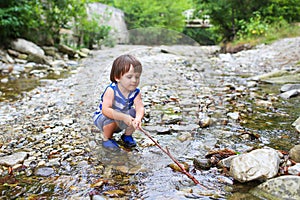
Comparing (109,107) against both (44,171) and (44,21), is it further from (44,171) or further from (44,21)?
(44,21)

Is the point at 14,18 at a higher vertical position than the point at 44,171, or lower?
higher

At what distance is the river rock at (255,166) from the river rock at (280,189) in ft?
0.27

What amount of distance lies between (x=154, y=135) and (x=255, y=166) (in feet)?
2.78

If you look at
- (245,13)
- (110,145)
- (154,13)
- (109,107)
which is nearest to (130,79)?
(109,107)

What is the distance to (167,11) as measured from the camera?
1877 cm

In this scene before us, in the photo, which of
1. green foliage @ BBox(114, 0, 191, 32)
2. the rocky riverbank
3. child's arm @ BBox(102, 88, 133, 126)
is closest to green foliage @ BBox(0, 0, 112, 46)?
green foliage @ BBox(114, 0, 191, 32)

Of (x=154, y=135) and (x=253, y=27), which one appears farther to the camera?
(x=253, y=27)

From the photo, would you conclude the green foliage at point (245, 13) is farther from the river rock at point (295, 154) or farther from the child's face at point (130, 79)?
the child's face at point (130, 79)

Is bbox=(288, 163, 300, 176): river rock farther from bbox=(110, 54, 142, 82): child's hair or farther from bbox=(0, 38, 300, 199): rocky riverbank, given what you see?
bbox=(110, 54, 142, 82): child's hair

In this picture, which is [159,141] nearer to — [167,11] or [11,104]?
[11,104]

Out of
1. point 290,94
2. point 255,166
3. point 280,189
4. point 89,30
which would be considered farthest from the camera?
point 89,30

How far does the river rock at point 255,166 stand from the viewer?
5.92 feet

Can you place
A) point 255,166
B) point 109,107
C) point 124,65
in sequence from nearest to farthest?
1. point 255,166
2. point 124,65
3. point 109,107

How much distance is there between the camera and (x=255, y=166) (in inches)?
72.0
